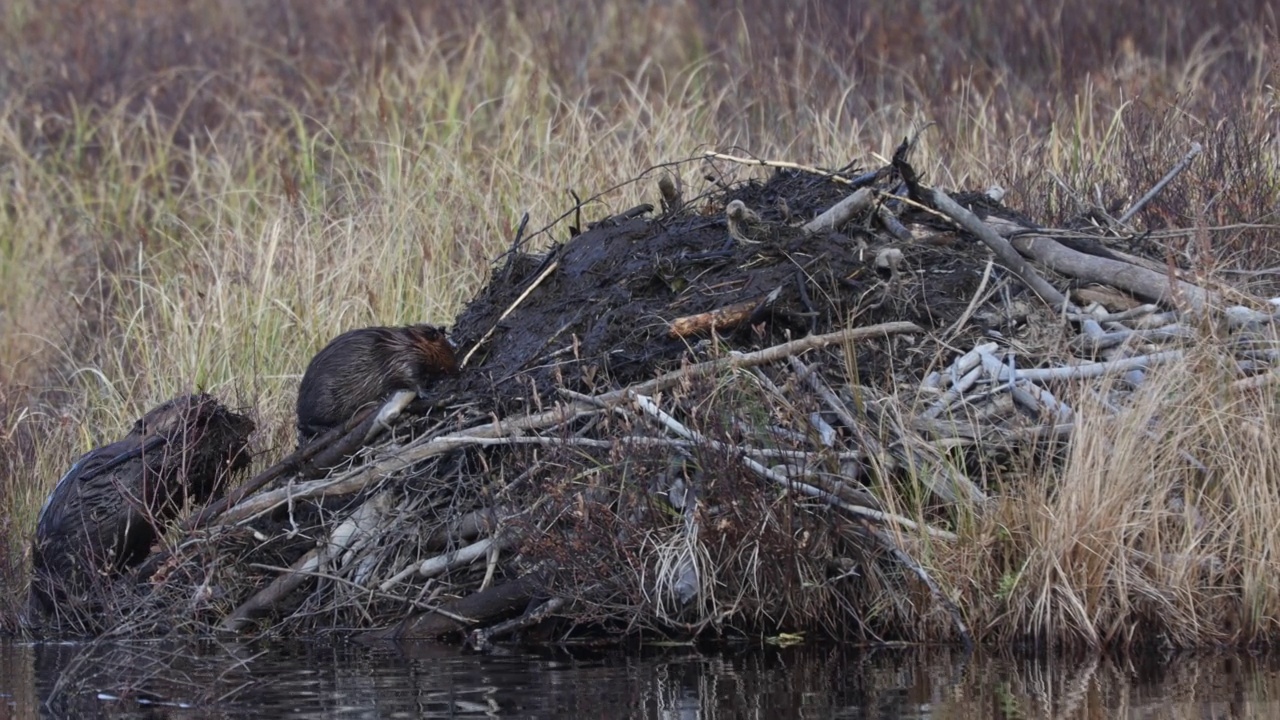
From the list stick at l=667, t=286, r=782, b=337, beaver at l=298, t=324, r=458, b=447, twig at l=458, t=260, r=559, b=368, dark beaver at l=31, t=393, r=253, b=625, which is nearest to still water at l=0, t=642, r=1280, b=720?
dark beaver at l=31, t=393, r=253, b=625

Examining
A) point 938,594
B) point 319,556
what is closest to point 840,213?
point 938,594

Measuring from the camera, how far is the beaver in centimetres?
593

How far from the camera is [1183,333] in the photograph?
5203mm

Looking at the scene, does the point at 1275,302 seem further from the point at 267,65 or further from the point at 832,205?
the point at 267,65

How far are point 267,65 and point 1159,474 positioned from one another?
8.99m

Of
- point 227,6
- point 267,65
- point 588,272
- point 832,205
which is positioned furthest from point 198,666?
point 227,6

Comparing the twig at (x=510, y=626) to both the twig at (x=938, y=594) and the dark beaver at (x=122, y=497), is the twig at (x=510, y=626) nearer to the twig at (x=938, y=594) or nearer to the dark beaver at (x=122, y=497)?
the twig at (x=938, y=594)

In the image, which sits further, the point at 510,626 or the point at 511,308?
the point at 511,308

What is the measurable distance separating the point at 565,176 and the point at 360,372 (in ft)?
9.57

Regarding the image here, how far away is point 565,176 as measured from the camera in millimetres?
8594

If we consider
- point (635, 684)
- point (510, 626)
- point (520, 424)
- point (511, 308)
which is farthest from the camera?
point (511, 308)

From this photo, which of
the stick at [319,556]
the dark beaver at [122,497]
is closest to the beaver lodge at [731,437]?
the stick at [319,556]

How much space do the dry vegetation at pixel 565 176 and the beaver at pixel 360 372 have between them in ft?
3.35

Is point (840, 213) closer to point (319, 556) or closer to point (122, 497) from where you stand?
point (319, 556)
